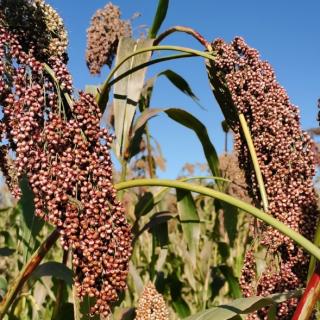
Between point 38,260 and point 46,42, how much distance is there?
2.09ft

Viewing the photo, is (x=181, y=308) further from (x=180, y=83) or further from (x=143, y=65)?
(x=143, y=65)

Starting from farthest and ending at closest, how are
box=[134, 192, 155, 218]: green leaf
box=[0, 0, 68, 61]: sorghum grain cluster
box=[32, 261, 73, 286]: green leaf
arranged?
1. box=[134, 192, 155, 218]: green leaf
2. box=[32, 261, 73, 286]: green leaf
3. box=[0, 0, 68, 61]: sorghum grain cluster

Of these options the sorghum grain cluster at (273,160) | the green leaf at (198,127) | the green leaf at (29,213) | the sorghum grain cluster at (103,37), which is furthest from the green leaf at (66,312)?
the sorghum grain cluster at (103,37)

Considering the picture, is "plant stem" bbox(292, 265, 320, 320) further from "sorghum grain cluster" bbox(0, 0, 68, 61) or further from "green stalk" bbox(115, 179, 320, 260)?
"sorghum grain cluster" bbox(0, 0, 68, 61)

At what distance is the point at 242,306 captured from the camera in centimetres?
139

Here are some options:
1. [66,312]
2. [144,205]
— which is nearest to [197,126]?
[144,205]

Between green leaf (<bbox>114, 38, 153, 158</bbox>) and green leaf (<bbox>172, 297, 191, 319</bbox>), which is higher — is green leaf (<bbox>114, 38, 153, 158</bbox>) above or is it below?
above

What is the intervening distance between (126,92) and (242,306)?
50.8 inches

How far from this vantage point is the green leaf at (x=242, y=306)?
139 cm

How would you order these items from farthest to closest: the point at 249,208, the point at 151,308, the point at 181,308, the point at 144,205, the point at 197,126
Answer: the point at 181,308 < the point at 144,205 < the point at 197,126 < the point at 151,308 < the point at 249,208

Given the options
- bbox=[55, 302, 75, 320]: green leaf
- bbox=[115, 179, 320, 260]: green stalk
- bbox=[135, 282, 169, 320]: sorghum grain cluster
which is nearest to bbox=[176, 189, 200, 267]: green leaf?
bbox=[55, 302, 75, 320]: green leaf

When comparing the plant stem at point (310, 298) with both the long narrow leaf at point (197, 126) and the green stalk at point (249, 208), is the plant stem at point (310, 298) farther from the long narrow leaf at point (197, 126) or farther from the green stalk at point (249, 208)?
the long narrow leaf at point (197, 126)

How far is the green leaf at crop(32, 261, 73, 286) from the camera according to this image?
6.84ft

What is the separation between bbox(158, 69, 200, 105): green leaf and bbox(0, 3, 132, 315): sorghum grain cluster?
1.35 m
